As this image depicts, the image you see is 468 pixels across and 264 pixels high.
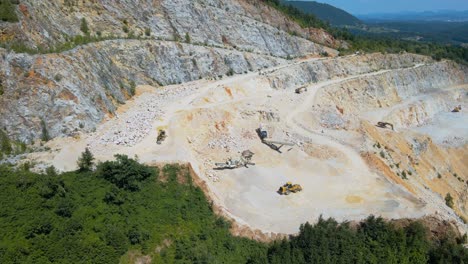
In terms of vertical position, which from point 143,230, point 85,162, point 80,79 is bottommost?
point 143,230

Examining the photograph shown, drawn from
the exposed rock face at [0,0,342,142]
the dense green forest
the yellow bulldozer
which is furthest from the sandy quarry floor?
the exposed rock face at [0,0,342,142]

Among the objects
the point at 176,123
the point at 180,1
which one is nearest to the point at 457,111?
the point at 180,1

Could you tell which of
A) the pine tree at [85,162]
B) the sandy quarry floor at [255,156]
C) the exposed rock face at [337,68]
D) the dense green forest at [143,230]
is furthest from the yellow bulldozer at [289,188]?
the exposed rock face at [337,68]

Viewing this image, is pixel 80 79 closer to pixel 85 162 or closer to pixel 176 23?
pixel 85 162

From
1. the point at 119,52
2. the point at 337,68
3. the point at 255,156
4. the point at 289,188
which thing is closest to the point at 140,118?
the point at 255,156

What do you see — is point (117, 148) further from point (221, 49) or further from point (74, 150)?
point (221, 49)
